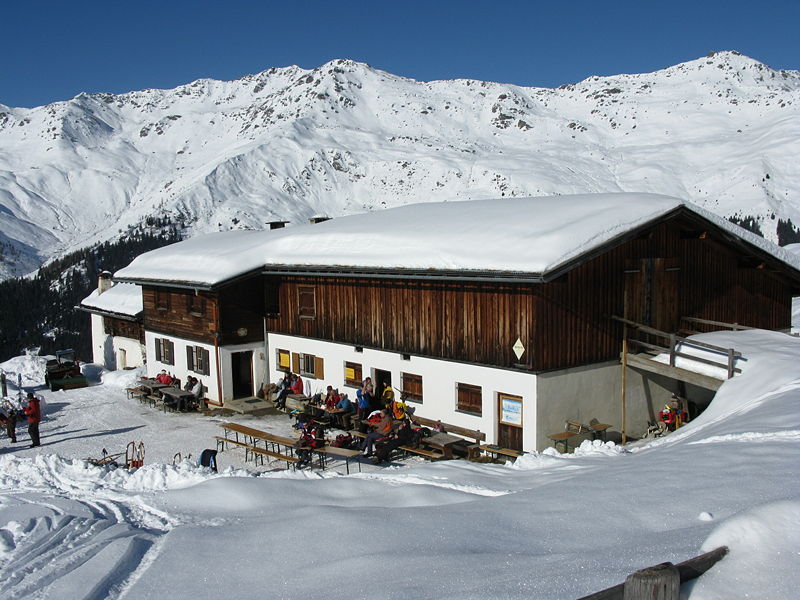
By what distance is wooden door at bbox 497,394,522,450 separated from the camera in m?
16.0

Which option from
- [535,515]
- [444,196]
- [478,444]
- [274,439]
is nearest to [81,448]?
[274,439]

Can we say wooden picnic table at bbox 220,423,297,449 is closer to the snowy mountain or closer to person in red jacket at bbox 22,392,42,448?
person in red jacket at bbox 22,392,42,448

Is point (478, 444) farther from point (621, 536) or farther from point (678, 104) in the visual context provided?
point (678, 104)

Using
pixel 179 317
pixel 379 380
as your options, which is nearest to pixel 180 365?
pixel 179 317

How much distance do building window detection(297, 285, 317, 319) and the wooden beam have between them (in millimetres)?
9894

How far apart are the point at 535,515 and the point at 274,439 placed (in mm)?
10161

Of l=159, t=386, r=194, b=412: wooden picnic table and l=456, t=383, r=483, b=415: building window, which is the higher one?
l=456, t=383, r=483, b=415: building window

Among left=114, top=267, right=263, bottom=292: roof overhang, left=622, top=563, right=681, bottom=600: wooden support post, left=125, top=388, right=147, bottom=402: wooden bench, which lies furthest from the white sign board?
left=125, top=388, right=147, bottom=402: wooden bench

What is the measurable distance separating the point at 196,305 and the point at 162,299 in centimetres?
327

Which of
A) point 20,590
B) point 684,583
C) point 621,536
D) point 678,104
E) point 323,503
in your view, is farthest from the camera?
point 678,104

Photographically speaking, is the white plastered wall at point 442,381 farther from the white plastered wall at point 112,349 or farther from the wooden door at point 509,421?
the white plastered wall at point 112,349

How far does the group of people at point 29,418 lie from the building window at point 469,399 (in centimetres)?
1123

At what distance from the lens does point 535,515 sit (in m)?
6.77

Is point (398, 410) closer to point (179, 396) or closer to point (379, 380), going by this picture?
point (379, 380)
